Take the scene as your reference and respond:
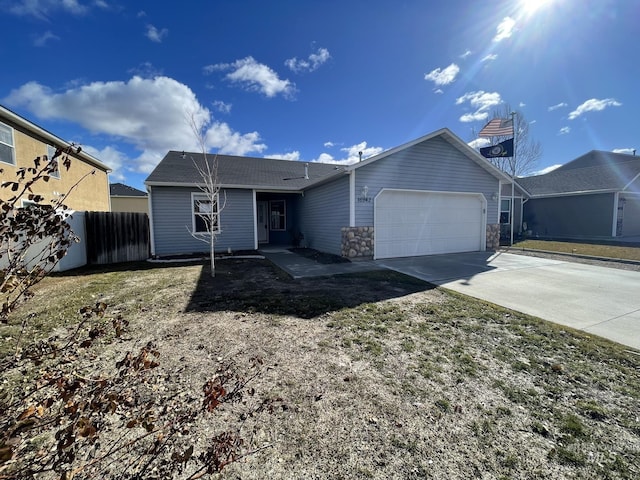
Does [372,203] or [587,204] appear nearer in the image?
[372,203]

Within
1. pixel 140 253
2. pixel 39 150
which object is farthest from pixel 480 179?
pixel 39 150

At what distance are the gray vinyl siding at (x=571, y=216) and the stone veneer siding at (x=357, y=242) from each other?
1670cm

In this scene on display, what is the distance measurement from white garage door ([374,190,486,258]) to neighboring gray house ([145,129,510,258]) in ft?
0.13

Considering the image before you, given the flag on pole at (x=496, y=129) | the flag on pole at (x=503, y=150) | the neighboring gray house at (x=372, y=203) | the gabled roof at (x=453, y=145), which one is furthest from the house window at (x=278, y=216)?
the flag on pole at (x=503, y=150)

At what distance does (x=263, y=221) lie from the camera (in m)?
16.2

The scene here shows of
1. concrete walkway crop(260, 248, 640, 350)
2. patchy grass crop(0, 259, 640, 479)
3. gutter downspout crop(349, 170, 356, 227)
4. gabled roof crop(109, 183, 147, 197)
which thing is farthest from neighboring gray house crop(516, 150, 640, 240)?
gabled roof crop(109, 183, 147, 197)

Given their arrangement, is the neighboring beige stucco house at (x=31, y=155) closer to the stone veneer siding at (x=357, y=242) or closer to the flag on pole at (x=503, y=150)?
the stone veneer siding at (x=357, y=242)

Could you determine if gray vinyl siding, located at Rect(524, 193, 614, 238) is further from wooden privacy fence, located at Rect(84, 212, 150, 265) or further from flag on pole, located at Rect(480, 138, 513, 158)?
wooden privacy fence, located at Rect(84, 212, 150, 265)

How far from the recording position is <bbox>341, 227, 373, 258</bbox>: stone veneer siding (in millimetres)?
10117

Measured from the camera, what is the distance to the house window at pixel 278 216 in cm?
1631

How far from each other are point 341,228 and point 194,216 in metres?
6.32

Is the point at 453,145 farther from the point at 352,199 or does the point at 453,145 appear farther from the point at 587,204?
the point at 587,204

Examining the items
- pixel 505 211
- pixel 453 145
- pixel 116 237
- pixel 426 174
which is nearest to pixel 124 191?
pixel 116 237

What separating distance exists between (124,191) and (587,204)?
36.7 meters
